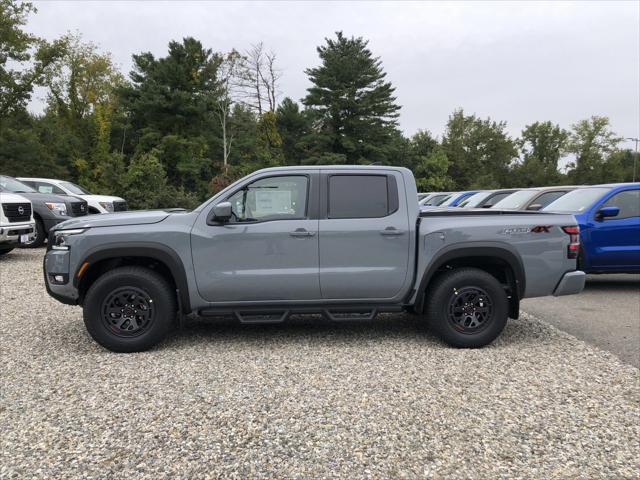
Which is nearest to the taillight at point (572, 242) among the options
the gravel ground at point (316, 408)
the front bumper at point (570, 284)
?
the front bumper at point (570, 284)

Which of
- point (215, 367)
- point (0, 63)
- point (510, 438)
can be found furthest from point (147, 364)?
point (0, 63)

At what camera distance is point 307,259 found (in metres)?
4.61

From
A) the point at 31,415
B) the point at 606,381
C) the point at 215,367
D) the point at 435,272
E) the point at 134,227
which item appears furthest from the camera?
the point at 435,272

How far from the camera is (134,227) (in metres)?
4.54

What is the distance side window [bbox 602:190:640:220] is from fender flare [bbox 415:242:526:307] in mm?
4012

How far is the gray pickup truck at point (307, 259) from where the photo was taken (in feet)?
14.8

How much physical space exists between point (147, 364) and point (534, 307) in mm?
5247

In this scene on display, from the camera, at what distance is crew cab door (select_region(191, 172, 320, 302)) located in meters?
4.54

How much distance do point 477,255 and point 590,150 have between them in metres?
78.7

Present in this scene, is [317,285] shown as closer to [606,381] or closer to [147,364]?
[147,364]

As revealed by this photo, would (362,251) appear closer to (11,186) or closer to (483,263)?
(483,263)

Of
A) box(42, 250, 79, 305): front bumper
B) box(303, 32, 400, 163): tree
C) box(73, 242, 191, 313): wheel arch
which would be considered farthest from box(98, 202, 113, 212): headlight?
box(303, 32, 400, 163): tree

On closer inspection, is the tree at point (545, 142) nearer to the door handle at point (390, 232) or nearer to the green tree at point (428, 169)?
the green tree at point (428, 169)

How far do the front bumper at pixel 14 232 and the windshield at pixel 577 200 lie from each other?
10.1 metres
